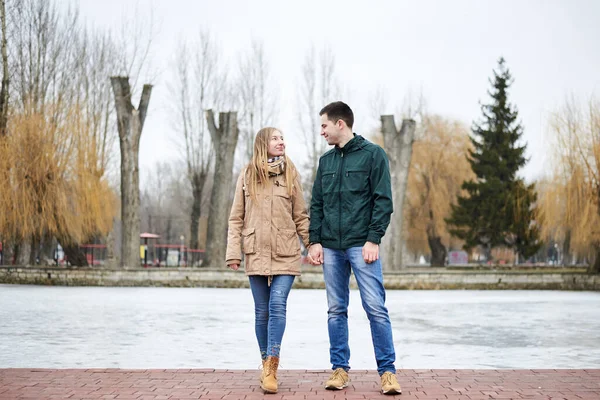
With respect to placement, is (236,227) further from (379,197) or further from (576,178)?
(576,178)

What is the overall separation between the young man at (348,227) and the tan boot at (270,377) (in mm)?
382

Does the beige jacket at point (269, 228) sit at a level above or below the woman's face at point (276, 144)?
below

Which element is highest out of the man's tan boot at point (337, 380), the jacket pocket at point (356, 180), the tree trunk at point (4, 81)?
the tree trunk at point (4, 81)

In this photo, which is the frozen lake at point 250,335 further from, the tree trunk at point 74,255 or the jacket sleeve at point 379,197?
the tree trunk at point 74,255

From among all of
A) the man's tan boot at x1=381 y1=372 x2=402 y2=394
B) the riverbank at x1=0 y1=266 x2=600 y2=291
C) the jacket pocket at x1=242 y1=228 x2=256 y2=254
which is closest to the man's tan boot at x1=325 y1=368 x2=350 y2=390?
the man's tan boot at x1=381 y1=372 x2=402 y2=394

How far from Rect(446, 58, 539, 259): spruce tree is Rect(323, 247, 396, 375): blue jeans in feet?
118

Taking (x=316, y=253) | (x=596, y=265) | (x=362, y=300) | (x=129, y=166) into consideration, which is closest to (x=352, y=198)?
(x=316, y=253)

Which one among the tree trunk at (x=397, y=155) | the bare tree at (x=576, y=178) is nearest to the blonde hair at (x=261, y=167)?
the bare tree at (x=576, y=178)

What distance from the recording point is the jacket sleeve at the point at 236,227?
551 centimetres

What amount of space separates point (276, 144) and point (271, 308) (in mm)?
1178

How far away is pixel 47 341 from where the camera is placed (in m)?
8.52

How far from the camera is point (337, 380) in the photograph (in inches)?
205

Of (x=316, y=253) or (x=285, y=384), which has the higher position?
(x=316, y=253)

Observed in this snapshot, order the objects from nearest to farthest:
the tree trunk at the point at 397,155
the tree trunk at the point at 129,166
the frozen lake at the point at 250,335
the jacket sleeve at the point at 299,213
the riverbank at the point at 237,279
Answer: the jacket sleeve at the point at 299,213, the frozen lake at the point at 250,335, the riverbank at the point at 237,279, the tree trunk at the point at 129,166, the tree trunk at the point at 397,155
